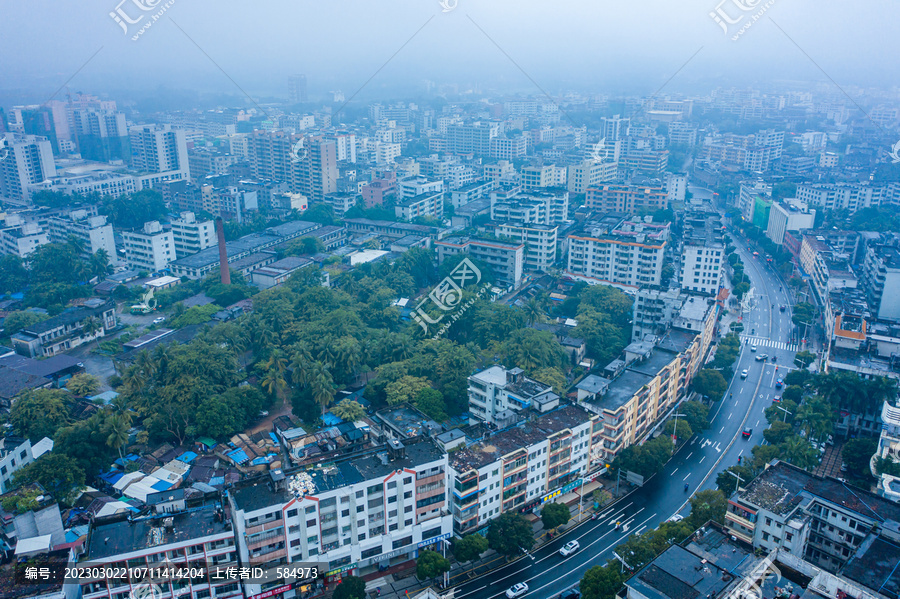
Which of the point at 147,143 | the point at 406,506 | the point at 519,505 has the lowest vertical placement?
the point at 519,505

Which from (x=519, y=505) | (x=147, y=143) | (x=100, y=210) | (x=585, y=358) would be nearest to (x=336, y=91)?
(x=147, y=143)

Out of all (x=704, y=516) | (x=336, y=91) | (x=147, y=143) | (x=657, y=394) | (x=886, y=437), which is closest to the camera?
(x=704, y=516)

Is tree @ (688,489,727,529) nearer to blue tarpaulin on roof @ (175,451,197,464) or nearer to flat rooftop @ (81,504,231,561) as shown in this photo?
flat rooftop @ (81,504,231,561)

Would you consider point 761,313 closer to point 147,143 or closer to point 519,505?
point 519,505

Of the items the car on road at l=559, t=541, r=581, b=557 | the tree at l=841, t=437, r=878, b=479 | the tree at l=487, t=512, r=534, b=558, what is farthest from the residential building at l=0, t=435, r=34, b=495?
the tree at l=841, t=437, r=878, b=479

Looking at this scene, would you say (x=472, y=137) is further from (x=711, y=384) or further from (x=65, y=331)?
(x=711, y=384)

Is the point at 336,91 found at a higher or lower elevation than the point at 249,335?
higher

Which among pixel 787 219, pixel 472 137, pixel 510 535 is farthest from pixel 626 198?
pixel 510 535
